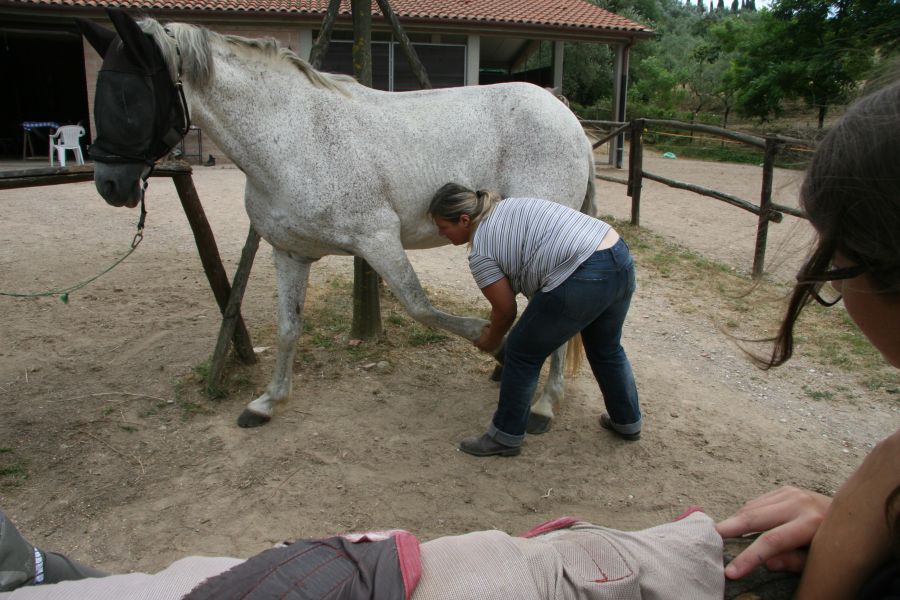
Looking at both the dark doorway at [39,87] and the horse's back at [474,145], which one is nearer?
the horse's back at [474,145]

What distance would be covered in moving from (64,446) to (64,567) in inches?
80.5

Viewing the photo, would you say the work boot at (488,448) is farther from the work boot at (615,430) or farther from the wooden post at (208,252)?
the wooden post at (208,252)

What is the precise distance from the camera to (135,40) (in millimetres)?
2662

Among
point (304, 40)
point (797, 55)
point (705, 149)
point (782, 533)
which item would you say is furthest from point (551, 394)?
point (797, 55)

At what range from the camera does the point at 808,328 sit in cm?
499

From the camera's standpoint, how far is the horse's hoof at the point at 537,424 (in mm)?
3486

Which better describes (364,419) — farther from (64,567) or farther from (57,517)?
(64,567)

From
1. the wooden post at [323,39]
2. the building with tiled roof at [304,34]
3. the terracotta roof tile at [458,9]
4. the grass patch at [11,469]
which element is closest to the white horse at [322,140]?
the wooden post at [323,39]

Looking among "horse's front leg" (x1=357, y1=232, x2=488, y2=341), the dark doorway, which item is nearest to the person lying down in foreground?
"horse's front leg" (x1=357, y1=232, x2=488, y2=341)

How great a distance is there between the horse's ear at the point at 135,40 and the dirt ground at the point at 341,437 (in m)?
1.84

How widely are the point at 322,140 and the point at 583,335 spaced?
1519 mm

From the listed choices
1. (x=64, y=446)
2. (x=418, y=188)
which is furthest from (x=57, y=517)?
(x=418, y=188)

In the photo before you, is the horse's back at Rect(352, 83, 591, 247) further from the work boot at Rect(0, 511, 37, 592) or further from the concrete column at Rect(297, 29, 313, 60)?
the concrete column at Rect(297, 29, 313, 60)

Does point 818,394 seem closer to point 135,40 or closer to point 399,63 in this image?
point 135,40
